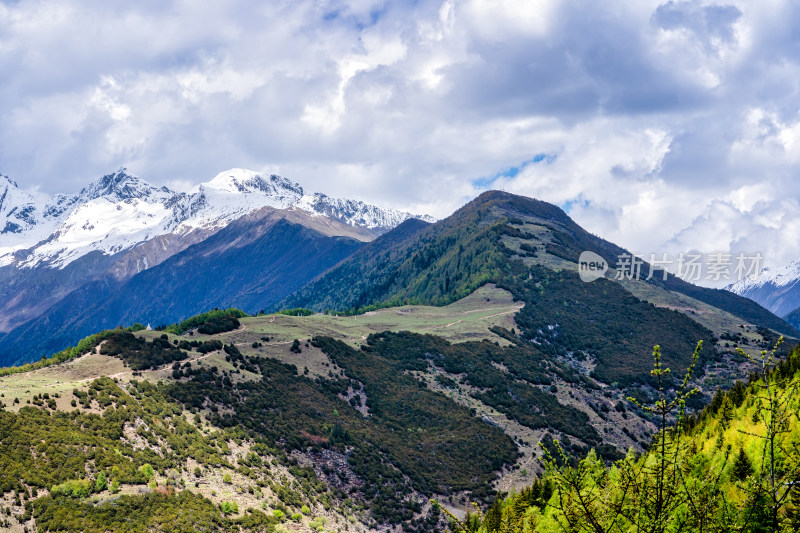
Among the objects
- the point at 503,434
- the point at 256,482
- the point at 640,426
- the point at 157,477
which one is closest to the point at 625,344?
the point at 640,426

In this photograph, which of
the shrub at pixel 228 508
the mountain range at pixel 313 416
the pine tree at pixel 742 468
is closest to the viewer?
the pine tree at pixel 742 468

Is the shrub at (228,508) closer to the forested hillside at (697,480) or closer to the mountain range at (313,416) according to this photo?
the mountain range at (313,416)

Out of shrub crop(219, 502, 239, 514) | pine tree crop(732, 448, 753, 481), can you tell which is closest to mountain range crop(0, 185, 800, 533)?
shrub crop(219, 502, 239, 514)

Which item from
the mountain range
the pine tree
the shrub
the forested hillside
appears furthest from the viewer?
the shrub

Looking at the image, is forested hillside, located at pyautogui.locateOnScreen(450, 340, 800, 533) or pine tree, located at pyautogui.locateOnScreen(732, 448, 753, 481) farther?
pine tree, located at pyautogui.locateOnScreen(732, 448, 753, 481)

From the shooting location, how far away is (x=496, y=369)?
132 metres

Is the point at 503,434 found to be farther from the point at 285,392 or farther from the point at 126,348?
the point at 126,348

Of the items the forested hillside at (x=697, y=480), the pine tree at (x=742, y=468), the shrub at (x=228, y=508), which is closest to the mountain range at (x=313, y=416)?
the shrub at (x=228, y=508)

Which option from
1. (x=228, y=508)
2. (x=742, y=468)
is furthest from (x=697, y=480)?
(x=228, y=508)

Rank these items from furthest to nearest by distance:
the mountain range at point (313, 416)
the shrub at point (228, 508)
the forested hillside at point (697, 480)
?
the shrub at point (228, 508) → the mountain range at point (313, 416) → the forested hillside at point (697, 480)

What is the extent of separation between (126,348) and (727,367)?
14573cm

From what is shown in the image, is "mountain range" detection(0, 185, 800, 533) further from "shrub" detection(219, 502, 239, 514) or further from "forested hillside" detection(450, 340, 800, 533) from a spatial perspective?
"forested hillside" detection(450, 340, 800, 533)

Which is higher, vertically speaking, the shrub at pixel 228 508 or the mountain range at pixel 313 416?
the mountain range at pixel 313 416

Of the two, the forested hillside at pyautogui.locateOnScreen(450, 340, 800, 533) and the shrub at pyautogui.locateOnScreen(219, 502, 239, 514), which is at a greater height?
the forested hillside at pyautogui.locateOnScreen(450, 340, 800, 533)
